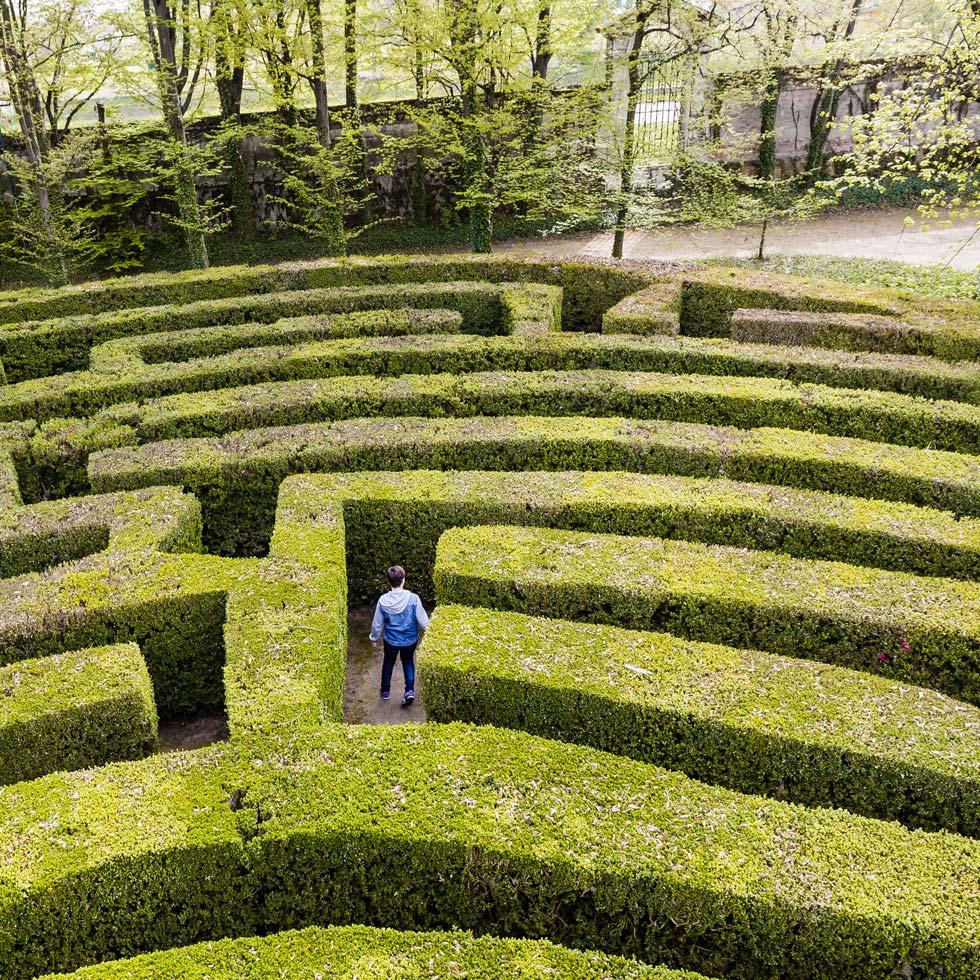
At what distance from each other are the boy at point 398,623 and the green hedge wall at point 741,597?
406mm

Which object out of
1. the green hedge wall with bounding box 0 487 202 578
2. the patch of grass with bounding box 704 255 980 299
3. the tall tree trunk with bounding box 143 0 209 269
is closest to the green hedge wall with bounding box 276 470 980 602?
the green hedge wall with bounding box 0 487 202 578

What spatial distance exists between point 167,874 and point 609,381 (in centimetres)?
1009

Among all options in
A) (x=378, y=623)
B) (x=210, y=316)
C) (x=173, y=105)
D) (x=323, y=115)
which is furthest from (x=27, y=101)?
(x=378, y=623)

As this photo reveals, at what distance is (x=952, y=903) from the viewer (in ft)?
19.1

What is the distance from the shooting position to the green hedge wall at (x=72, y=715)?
7.60 metres

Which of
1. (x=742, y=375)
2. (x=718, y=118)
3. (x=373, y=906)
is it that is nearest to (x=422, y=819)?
(x=373, y=906)

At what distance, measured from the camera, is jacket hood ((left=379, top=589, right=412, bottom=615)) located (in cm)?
935

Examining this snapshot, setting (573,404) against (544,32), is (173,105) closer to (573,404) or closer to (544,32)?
(544,32)

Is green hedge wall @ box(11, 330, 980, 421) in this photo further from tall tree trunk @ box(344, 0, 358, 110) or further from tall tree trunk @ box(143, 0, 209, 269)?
tall tree trunk @ box(344, 0, 358, 110)

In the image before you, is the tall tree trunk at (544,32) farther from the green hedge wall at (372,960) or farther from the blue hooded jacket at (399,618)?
the green hedge wall at (372,960)

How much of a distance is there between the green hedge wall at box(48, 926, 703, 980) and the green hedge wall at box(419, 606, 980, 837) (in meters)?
2.29

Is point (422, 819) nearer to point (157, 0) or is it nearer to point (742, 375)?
point (742, 375)

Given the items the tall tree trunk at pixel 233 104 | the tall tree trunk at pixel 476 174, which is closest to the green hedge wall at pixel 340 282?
the tall tree trunk at pixel 476 174

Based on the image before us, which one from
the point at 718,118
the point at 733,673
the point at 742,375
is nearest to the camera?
the point at 733,673
